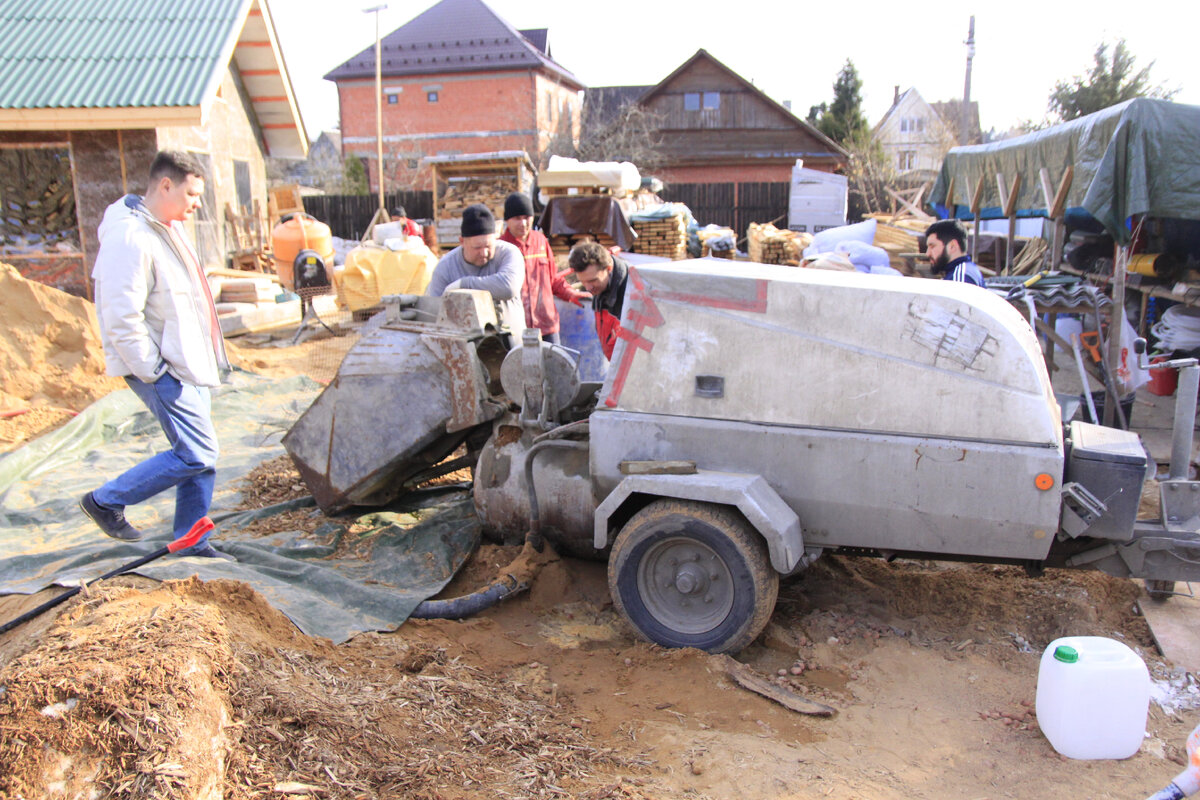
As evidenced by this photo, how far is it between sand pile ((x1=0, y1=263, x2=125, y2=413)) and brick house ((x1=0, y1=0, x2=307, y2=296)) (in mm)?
3390

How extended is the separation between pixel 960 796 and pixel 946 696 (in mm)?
670

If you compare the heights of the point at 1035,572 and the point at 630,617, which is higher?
the point at 1035,572

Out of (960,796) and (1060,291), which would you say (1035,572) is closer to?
(960,796)

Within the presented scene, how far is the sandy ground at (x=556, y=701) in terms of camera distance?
244 centimetres

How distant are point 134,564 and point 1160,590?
4.86 m

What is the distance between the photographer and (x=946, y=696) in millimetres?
3414

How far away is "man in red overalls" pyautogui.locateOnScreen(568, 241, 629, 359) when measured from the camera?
4.80 meters

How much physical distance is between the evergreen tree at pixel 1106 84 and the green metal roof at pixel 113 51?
22.9 metres

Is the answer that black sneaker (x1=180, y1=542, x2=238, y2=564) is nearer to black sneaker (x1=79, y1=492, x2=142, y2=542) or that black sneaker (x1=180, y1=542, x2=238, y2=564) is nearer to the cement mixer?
black sneaker (x1=79, y1=492, x2=142, y2=542)

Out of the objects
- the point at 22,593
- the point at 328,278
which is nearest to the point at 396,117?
the point at 328,278

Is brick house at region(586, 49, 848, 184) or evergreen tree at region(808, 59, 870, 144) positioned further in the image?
evergreen tree at region(808, 59, 870, 144)

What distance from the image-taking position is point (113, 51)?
464 inches

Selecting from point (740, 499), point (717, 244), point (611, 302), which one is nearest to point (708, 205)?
point (717, 244)

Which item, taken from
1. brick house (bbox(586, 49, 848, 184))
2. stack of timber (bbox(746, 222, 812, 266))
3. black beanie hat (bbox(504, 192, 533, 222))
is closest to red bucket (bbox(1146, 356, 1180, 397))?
black beanie hat (bbox(504, 192, 533, 222))
